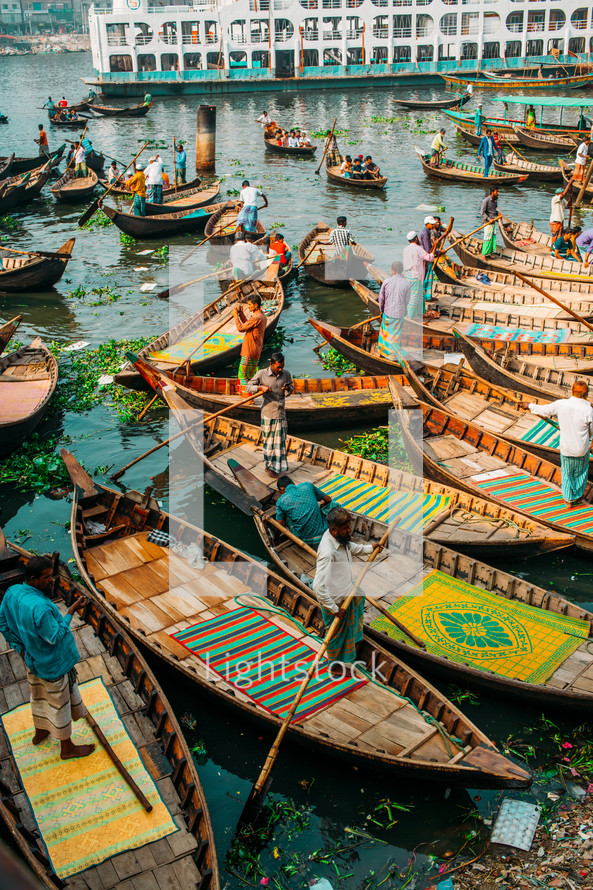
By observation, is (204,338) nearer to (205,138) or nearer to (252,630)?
(252,630)

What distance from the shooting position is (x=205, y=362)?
1437 cm

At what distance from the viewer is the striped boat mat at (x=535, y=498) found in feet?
33.1

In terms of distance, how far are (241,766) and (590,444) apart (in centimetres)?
590

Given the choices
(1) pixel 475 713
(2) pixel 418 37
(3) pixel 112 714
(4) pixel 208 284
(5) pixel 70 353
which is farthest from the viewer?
(2) pixel 418 37

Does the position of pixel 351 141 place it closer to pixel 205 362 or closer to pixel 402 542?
pixel 205 362

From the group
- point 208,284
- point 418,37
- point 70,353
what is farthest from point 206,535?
point 418,37

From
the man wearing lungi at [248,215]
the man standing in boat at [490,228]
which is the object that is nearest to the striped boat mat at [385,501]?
the man standing in boat at [490,228]

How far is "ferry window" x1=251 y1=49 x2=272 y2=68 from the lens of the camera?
6438 centimetres

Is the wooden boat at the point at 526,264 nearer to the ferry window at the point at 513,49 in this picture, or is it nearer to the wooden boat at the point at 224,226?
the wooden boat at the point at 224,226

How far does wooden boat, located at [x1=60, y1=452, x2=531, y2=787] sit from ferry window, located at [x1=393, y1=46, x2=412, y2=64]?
63.9 meters

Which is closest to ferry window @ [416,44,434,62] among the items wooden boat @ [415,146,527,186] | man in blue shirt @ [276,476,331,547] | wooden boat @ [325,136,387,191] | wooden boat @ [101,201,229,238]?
wooden boat @ [325,136,387,191]

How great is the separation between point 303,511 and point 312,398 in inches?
173

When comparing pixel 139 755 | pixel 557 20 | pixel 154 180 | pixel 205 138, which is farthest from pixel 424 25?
pixel 139 755

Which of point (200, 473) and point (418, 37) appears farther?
point (418, 37)
